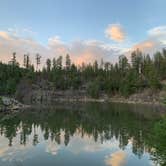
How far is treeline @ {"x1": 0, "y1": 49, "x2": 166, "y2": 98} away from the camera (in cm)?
13819

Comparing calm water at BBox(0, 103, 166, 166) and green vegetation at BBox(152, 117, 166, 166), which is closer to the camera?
green vegetation at BBox(152, 117, 166, 166)

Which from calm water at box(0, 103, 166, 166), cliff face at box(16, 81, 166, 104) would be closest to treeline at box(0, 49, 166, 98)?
cliff face at box(16, 81, 166, 104)

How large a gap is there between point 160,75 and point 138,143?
401 feet

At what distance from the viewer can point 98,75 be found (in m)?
170

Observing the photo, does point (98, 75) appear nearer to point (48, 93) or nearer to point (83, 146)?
point (48, 93)

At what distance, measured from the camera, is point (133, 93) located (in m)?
141

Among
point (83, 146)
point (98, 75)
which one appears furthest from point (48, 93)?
point (83, 146)

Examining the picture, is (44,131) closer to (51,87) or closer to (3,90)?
(3,90)

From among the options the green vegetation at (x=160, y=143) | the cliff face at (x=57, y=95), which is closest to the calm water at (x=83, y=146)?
the green vegetation at (x=160, y=143)

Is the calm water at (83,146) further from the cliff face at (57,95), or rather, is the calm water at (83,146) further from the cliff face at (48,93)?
the cliff face at (48,93)

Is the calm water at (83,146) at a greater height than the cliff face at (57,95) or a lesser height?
lesser

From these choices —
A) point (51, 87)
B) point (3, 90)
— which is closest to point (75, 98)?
point (51, 87)

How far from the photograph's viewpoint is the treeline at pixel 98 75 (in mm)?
138188

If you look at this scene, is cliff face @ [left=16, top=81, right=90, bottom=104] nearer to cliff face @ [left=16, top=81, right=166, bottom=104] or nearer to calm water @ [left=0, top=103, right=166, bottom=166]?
cliff face @ [left=16, top=81, right=166, bottom=104]
